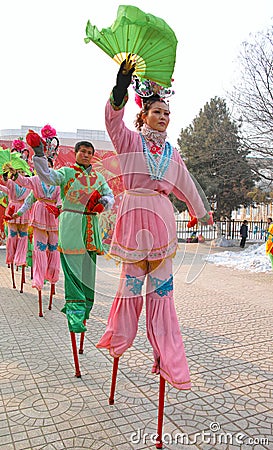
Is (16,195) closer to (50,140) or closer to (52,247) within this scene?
(52,247)

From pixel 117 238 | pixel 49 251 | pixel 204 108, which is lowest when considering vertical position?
pixel 49 251

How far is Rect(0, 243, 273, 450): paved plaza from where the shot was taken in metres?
2.43

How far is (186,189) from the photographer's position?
287 cm

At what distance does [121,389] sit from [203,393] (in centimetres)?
64

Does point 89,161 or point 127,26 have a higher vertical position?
point 127,26

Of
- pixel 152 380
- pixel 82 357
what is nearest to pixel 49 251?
pixel 82 357

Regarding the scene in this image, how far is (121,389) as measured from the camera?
3047 millimetres

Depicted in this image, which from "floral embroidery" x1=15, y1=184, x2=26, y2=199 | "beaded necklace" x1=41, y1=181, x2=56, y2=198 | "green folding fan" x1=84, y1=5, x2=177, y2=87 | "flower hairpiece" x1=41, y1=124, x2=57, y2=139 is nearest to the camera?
"green folding fan" x1=84, y1=5, x2=177, y2=87

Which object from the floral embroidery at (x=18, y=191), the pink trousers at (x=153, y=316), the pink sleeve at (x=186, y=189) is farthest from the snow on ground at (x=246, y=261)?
the pink trousers at (x=153, y=316)

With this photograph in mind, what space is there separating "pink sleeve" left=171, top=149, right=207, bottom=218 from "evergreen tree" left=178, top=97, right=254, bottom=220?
1272cm

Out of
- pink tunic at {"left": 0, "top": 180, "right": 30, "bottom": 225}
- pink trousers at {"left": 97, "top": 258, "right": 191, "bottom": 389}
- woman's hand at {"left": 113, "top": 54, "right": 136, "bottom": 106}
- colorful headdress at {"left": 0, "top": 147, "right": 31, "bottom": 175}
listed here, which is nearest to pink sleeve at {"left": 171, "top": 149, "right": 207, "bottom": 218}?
pink trousers at {"left": 97, "top": 258, "right": 191, "bottom": 389}

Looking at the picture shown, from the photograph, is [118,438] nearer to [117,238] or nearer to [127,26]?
[117,238]

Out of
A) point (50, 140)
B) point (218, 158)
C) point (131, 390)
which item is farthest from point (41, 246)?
point (218, 158)

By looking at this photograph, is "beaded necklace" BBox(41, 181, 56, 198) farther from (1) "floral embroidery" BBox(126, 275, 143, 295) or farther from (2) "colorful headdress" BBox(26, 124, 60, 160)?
(1) "floral embroidery" BBox(126, 275, 143, 295)
